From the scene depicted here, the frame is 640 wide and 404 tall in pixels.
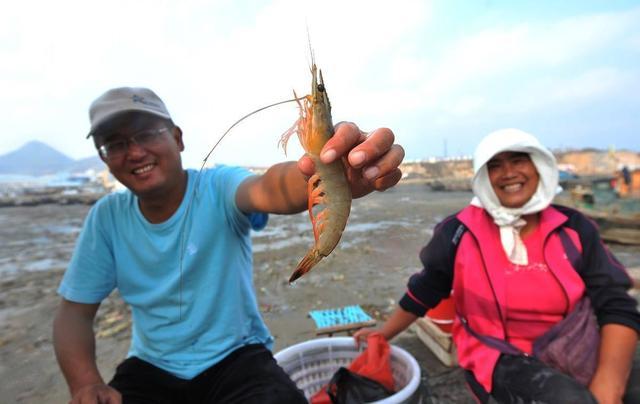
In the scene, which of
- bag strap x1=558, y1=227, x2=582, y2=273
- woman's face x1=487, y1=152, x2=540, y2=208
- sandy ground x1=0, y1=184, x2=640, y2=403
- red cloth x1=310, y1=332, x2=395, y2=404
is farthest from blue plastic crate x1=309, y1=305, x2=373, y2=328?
bag strap x1=558, y1=227, x2=582, y2=273

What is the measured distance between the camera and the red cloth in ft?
9.88

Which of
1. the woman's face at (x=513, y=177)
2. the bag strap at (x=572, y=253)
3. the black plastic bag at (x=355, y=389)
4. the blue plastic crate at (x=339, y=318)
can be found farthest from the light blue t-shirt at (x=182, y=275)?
the bag strap at (x=572, y=253)

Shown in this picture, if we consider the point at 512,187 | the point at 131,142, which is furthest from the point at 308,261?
the point at 512,187

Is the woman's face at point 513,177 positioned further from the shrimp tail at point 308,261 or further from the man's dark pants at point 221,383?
the man's dark pants at point 221,383

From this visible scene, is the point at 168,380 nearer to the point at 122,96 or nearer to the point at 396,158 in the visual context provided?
the point at 122,96

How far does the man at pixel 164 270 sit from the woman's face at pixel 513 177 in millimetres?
1851

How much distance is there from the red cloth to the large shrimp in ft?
5.79

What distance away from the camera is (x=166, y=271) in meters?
2.67

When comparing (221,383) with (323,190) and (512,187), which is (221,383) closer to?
(323,190)

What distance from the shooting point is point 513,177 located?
117 inches

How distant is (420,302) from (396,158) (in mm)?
2015

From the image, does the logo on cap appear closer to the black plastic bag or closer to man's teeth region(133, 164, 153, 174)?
man's teeth region(133, 164, 153, 174)

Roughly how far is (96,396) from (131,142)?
1.62 m

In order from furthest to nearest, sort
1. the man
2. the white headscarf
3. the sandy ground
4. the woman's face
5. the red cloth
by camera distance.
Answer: the sandy ground, the red cloth, the woman's face, the white headscarf, the man
